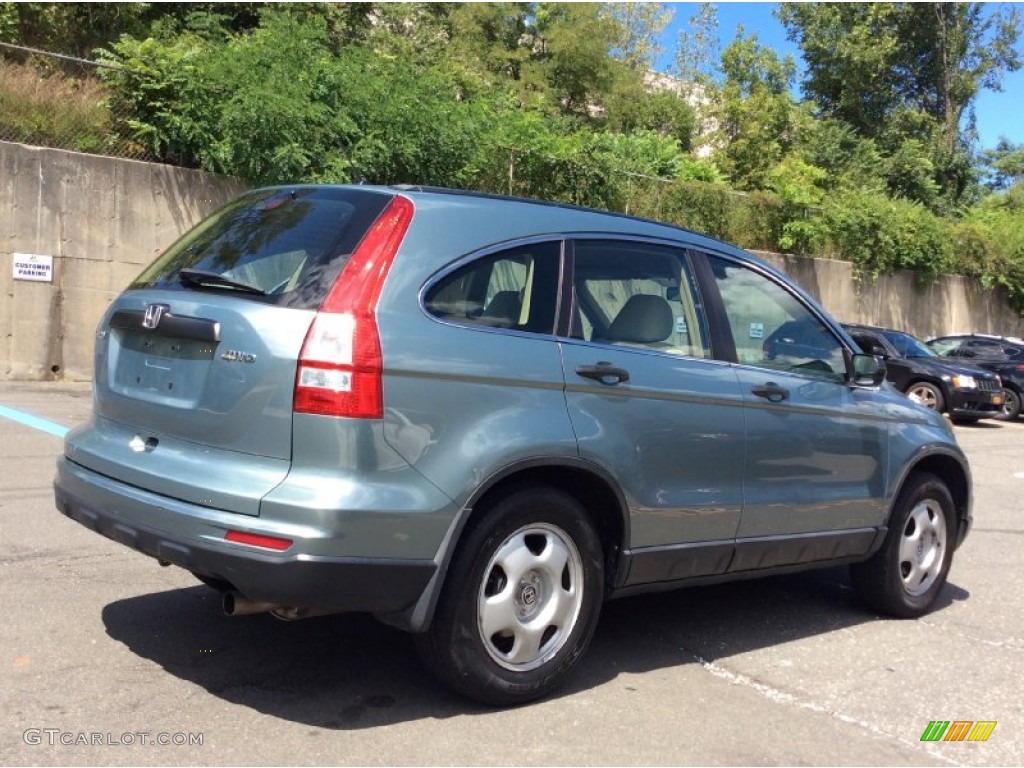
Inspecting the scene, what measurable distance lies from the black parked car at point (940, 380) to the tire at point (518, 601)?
44.8ft

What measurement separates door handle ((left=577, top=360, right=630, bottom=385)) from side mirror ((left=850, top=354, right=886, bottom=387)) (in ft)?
5.76

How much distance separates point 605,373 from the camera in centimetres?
407

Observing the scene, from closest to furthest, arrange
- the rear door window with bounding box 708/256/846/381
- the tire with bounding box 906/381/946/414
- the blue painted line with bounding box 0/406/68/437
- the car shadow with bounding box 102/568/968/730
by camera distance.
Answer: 1. the car shadow with bounding box 102/568/968/730
2. the rear door window with bounding box 708/256/846/381
3. the blue painted line with bounding box 0/406/68/437
4. the tire with bounding box 906/381/946/414

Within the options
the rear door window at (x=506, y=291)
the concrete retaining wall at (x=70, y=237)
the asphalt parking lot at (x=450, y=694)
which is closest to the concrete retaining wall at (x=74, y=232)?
the concrete retaining wall at (x=70, y=237)

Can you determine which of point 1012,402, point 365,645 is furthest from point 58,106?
point 1012,402

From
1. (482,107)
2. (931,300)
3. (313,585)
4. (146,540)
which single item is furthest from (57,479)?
(931,300)

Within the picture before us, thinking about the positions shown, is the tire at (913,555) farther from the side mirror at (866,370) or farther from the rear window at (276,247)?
the rear window at (276,247)

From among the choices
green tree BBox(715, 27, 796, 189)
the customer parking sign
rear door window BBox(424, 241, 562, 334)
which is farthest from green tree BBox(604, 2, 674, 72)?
rear door window BBox(424, 241, 562, 334)

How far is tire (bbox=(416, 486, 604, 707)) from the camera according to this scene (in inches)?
146

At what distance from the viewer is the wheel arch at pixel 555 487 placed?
3.60m

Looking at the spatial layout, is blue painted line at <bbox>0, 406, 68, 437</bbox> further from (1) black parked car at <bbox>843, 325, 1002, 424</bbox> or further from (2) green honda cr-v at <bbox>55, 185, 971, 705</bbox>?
(1) black parked car at <bbox>843, 325, 1002, 424</bbox>

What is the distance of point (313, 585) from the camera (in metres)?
3.37

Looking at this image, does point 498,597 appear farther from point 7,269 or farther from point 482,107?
point 482,107

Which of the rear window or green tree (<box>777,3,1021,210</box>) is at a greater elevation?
green tree (<box>777,3,1021,210</box>)
